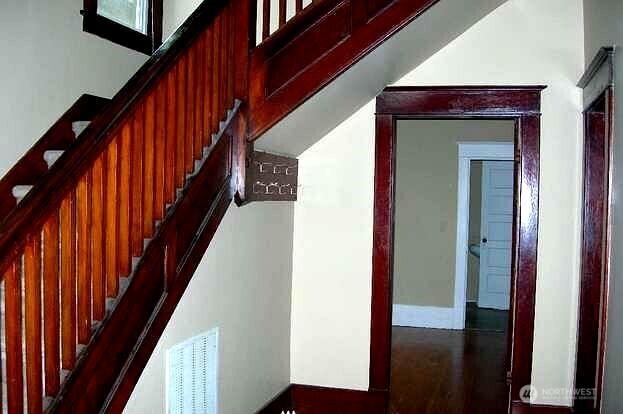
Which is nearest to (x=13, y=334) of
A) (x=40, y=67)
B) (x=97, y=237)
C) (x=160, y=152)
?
(x=97, y=237)

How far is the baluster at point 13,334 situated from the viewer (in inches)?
66.2

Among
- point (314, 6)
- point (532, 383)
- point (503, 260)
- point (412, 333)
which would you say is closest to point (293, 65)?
point (314, 6)

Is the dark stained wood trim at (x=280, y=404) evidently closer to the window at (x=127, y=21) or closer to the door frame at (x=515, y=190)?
the door frame at (x=515, y=190)

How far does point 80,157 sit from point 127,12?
84.8 inches

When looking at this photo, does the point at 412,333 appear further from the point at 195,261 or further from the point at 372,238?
the point at 195,261

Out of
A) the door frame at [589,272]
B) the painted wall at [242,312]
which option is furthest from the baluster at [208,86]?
the door frame at [589,272]

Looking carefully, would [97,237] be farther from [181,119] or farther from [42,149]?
[42,149]

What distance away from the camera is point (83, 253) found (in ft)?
6.48

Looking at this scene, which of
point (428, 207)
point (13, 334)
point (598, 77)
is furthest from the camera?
point (428, 207)

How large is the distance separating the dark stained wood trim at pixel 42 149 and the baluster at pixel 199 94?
538 millimetres

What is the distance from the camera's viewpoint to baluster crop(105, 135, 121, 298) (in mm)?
2096

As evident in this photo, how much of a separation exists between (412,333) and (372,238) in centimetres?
275

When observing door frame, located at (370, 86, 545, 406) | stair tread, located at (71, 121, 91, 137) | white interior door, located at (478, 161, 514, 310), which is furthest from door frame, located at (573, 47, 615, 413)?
white interior door, located at (478, 161, 514, 310)

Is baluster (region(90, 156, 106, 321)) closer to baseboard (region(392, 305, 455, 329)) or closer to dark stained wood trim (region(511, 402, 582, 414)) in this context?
dark stained wood trim (region(511, 402, 582, 414))
